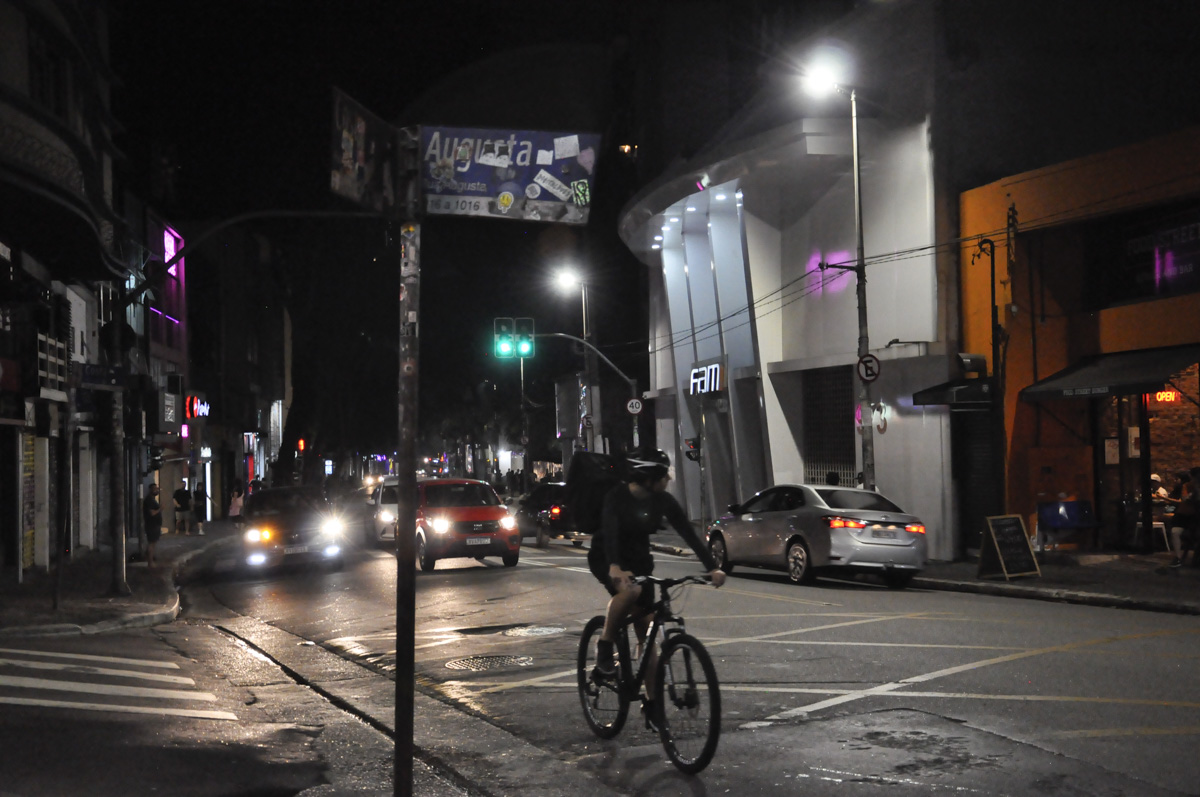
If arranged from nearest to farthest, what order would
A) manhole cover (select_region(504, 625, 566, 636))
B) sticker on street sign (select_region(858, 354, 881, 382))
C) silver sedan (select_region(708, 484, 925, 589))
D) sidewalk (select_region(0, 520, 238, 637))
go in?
manhole cover (select_region(504, 625, 566, 636)), sidewalk (select_region(0, 520, 238, 637)), silver sedan (select_region(708, 484, 925, 589)), sticker on street sign (select_region(858, 354, 881, 382))

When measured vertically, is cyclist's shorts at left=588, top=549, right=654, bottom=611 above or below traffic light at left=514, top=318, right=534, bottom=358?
below

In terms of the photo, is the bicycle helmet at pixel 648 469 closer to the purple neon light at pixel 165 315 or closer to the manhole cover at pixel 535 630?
the manhole cover at pixel 535 630

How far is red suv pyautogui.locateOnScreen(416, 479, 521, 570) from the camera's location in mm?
20297

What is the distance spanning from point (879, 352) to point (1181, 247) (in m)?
5.72

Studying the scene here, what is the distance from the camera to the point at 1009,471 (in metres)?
21.2

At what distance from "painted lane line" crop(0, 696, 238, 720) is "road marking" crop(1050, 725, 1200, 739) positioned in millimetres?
A: 5713

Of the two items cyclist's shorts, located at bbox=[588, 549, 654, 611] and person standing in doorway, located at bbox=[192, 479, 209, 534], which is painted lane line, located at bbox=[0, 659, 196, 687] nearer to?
cyclist's shorts, located at bbox=[588, 549, 654, 611]

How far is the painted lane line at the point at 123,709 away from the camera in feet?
27.4

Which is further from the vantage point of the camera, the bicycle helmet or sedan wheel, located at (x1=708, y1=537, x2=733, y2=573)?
sedan wheel, located at (x1=708, y1=537, x2=733, y2=573)

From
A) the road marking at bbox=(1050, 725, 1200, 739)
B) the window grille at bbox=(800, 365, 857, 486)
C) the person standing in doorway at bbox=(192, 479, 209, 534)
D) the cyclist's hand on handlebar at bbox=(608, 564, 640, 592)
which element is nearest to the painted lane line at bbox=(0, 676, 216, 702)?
the cyclist's hand on handlebar at bbox=(608, 564, 640, 592)

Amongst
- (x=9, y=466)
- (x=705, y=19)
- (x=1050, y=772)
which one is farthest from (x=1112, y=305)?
(x=705, y=19)

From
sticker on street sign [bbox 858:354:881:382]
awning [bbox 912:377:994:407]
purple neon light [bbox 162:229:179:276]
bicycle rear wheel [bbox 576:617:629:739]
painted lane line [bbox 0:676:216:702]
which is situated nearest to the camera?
bicycle rear wheel [bbox 576:617:629:739]

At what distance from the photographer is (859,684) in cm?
866

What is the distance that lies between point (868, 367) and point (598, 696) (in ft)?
47.5
